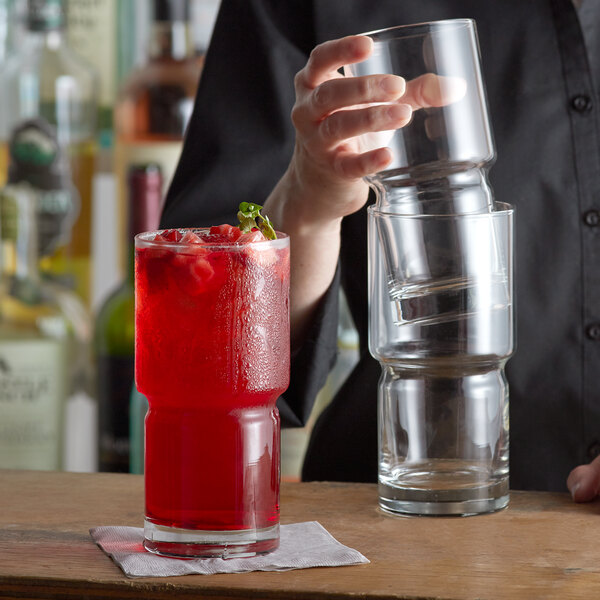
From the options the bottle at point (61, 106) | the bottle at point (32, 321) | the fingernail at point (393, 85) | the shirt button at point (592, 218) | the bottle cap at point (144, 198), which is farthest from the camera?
the bottle at point (61, 106)

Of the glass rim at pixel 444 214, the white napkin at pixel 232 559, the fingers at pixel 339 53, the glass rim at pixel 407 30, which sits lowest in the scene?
the white napkin at pixel 232 559

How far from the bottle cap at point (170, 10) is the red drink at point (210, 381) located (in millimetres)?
1006

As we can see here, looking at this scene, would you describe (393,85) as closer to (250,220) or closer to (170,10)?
(250,220)

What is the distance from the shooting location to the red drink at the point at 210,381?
700 millimetres

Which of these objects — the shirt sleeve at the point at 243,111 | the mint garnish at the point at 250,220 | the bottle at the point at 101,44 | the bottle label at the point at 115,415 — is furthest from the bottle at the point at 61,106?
the mint garnish at the point at 250,220

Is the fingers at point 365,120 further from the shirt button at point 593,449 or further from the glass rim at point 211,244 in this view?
the shirt button at point 593,449

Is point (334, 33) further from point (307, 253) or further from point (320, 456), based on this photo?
point (320, 456)

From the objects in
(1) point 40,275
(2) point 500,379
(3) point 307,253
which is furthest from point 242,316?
(1) point 40,275

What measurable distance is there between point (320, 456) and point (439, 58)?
594 millimetres

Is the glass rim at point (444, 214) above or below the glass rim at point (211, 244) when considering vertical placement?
above

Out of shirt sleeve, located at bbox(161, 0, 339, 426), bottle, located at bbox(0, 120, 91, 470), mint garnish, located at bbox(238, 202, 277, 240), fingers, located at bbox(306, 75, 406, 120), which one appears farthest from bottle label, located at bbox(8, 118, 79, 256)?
mint garnish, located at bbox(238, 202, 277, 240)

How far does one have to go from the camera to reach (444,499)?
0.83 metres

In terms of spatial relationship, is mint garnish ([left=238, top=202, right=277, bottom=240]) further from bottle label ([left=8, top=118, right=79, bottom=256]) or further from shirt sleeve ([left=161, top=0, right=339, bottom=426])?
bottle label ([left=8, top=118, right=79, bottom=256])

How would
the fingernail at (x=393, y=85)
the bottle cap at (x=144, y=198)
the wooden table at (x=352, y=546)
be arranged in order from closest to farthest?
the wooden table at (x=352, y=546) < the fingernail at (x=393, y=85) < the bottle cap at (x=144, y=198)
